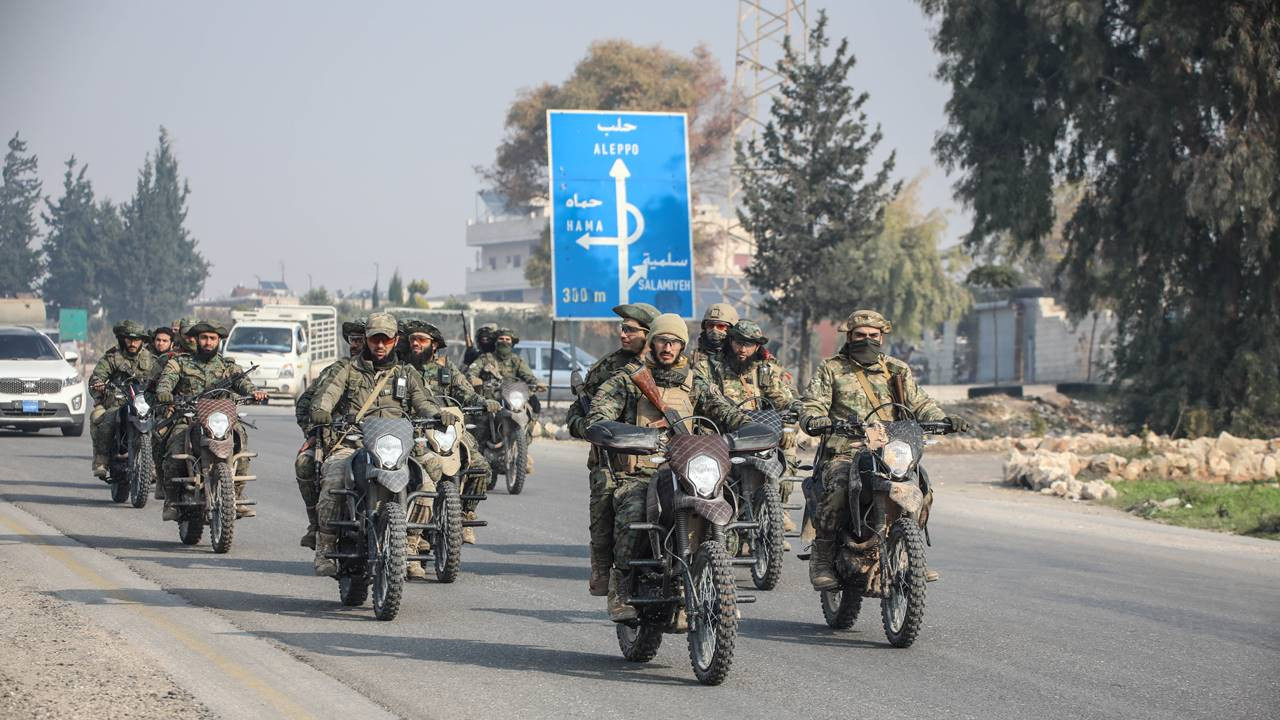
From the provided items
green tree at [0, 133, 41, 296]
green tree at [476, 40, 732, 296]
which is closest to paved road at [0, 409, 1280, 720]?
green tree at [476, 40, 732, 296]

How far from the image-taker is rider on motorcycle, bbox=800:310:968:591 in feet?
31.2

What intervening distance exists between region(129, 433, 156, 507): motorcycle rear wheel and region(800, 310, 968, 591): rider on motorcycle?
839 cm

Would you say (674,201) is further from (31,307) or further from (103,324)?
(103,324)

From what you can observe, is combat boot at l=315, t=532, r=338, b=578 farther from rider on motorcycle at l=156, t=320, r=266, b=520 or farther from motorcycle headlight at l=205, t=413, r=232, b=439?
rider on motorcycle at l=156, t=320, r=266, b=520

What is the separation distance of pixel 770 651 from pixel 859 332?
2.08m

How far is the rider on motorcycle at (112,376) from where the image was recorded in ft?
55.4

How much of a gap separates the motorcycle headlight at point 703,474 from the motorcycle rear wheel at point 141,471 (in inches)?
378

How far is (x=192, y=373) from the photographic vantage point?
14.8m

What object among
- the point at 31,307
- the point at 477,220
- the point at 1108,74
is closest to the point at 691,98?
the point at 31,307

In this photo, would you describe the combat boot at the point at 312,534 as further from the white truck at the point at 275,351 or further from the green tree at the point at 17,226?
the green tree at the point at 17,226

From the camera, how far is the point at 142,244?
99375mm

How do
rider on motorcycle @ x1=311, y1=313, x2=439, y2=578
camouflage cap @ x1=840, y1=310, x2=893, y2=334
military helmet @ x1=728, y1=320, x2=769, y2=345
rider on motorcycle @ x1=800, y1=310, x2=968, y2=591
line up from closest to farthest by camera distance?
1. rider on motorcycle @ x1=800, y1=310, x2=968, y2=591
2. camouflage cap @ x1=840, y1=310, x2=893, y2=334
3. rider on motorcycle @ x1=311, y1=313, x2=439, y2=578
4. military helmet @ x1=728, y1=320, x2=769, y2=345

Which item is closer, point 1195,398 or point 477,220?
point 1195,398

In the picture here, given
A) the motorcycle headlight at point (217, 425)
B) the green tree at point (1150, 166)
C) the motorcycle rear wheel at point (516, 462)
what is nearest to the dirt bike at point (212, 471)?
the motorcycle headlight at point (217, 425)
